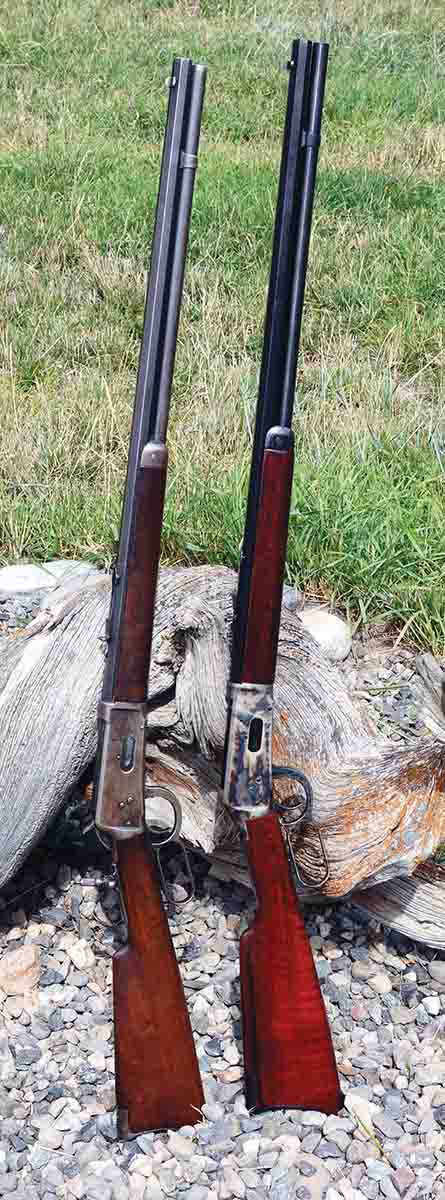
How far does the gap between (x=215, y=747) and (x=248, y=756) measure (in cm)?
39

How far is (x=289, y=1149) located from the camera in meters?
2.96

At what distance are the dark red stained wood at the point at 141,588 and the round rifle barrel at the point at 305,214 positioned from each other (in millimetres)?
363

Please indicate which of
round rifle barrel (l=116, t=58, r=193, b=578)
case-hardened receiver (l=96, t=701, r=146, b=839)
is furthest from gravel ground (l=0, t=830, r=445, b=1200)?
round rifle barrel (l=116, t=58, r=193, b=578)

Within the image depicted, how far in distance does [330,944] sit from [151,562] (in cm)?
134

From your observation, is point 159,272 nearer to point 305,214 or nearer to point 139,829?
point 305,214

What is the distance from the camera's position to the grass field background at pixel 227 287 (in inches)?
177

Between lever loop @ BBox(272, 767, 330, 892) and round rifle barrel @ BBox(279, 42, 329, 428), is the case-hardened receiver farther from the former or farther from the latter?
round rifle barrel @ BBox(279, 42, 329, 428)

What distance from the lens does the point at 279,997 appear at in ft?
9.62

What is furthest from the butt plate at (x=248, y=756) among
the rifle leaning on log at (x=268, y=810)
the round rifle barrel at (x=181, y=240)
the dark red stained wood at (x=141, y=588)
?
the round rifle barrel at (x=181, y=240)

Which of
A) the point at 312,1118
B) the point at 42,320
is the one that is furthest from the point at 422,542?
the point at 42,320

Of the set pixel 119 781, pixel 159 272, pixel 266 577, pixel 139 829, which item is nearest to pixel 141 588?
pixel 266 577

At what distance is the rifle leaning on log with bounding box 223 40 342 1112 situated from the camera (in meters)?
2.93

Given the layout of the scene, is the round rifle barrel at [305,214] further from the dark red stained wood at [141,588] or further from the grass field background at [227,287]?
the grass field background at [227,287]

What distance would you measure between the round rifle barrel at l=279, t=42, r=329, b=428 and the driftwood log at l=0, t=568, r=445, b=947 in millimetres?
737
